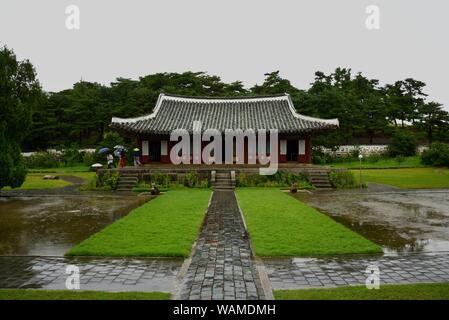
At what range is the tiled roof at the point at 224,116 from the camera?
86.3 feet

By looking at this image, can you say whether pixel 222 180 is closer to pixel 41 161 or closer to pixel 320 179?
pixel 320 179

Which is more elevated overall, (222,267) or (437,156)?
(437,156)

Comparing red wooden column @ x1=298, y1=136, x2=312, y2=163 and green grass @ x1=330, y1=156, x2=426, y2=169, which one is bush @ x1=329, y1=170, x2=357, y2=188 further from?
green grass @ x1=330, y1=156, x2=426, y2=169

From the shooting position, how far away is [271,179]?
76.4 feet

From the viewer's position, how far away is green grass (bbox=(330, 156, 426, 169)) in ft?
118

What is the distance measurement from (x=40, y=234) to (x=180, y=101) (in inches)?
927

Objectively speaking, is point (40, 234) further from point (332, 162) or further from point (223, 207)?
point (332, 162)

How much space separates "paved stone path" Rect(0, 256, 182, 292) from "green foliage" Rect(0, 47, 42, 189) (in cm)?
1077

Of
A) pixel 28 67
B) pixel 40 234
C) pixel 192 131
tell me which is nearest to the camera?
pixel 40 234

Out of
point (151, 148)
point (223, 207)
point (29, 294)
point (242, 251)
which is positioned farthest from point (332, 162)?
point (29, 294)

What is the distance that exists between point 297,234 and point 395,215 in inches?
205

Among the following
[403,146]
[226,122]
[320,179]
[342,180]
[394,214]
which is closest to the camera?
[394,214]

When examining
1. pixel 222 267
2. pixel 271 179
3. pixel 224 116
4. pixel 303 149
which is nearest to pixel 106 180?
pixel 271 179

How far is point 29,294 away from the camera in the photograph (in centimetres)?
551
